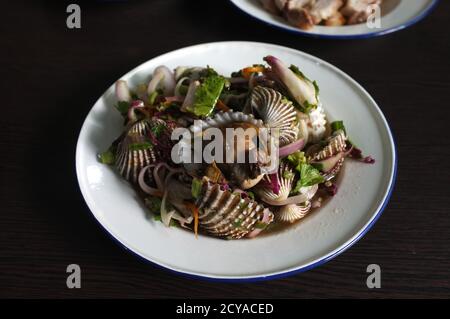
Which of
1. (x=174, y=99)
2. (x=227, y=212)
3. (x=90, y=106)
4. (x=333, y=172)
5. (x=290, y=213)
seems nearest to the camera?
(x=227, y=212)

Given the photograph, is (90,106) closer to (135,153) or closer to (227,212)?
(135,153)

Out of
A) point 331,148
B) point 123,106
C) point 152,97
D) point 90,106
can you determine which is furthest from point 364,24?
point 90,106

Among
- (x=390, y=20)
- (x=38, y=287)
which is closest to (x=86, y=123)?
(x=38, y=287)

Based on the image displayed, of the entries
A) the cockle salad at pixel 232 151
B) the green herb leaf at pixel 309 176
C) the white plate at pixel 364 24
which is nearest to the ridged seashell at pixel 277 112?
the cockle salad at pixel 232 151

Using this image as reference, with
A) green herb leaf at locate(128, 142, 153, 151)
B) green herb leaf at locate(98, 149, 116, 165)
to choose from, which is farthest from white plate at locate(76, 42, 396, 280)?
green herb leaf at locate(128, 142, 153, 151)

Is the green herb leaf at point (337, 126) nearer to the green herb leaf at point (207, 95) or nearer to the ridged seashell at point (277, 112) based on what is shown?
the ridged seashell at point (277, 112)

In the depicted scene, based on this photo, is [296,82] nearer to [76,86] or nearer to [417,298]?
[417,298]
